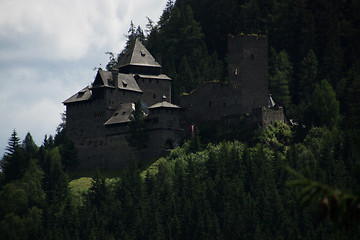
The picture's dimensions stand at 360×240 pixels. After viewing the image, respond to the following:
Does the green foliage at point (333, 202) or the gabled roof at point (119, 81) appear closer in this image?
the green foliage at point (333, 202)

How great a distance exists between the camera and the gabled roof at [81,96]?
8496cm

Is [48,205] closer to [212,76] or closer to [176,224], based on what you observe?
[176,224]

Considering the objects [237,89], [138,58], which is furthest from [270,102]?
[138,58]

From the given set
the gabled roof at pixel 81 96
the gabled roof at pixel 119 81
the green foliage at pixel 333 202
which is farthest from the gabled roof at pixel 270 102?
the green foliage at pixel 333 202

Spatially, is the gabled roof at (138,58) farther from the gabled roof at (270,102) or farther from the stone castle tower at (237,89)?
the gabled roof at (270,102)

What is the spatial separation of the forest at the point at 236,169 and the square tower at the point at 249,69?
4441mm

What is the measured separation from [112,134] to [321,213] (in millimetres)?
70427

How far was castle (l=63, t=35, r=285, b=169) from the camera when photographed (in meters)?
76.2

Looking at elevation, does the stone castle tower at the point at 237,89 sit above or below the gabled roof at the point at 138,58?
below

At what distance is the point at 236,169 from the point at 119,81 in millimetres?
21495

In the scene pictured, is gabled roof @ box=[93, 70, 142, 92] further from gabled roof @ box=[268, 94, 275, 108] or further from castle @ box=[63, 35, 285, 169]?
gabled roof @ box=[268, 94, 275, 108]

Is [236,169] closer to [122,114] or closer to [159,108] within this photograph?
[159,108]

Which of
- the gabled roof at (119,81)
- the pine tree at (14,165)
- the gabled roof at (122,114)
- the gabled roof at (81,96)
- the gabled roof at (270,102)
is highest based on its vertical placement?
the gabled roof at (119,81)

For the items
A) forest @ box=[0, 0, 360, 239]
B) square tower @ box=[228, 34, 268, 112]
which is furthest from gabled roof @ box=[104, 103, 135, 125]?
square tower @ box=[228, 34, 268, 112]
